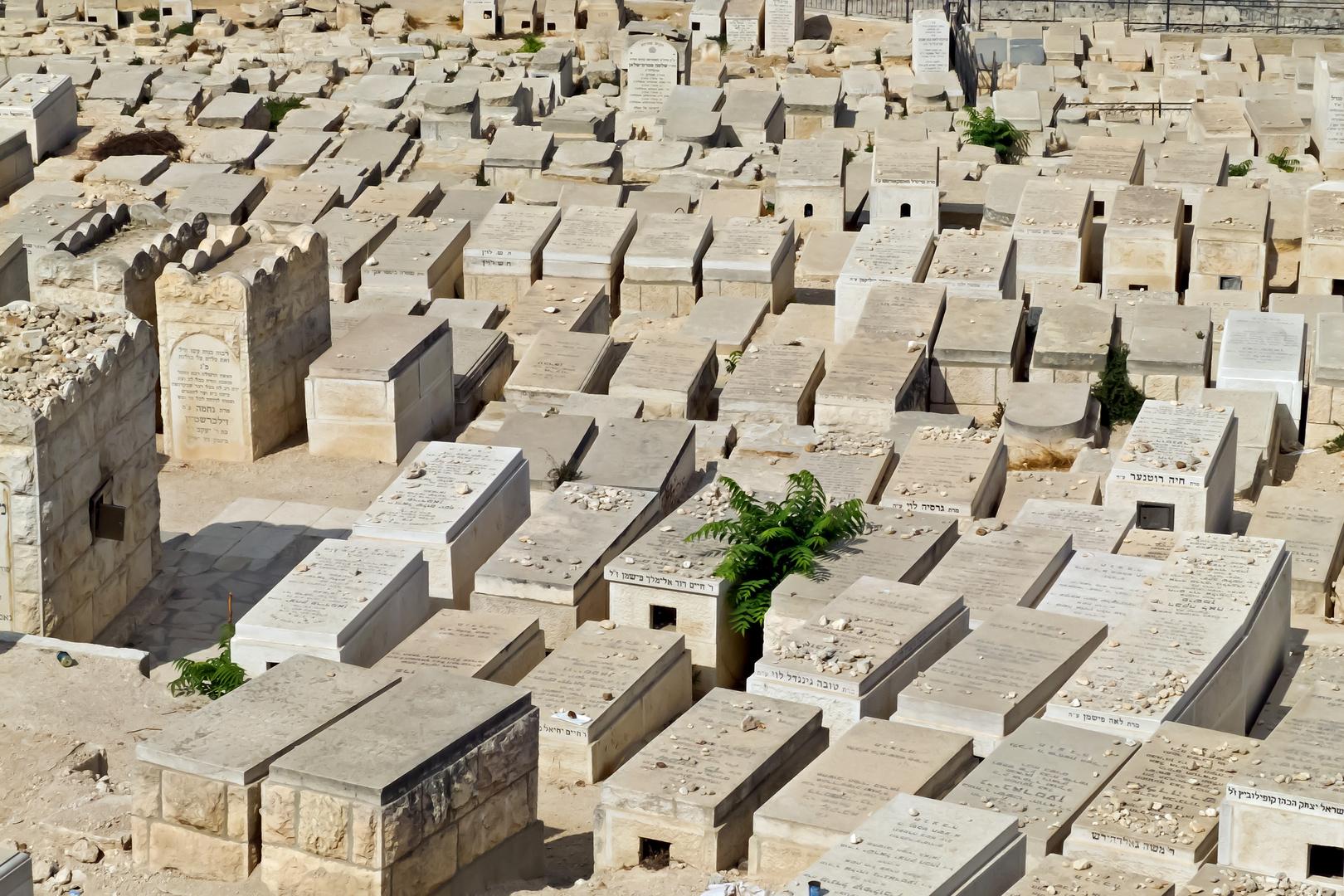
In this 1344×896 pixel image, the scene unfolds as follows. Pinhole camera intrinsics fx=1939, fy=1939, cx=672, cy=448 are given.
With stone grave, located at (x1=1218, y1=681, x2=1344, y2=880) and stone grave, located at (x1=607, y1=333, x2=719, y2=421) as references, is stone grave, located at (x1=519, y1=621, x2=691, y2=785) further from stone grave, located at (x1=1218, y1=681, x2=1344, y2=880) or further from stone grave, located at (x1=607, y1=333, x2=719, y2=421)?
stone grave, located at (x1=607, y1=333, x2=719, y2=421)

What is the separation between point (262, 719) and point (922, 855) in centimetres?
319

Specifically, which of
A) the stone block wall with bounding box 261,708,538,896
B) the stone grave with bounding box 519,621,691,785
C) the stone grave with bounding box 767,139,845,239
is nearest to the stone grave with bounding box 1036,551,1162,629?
the stone grave with bounding box 519,621,691,785

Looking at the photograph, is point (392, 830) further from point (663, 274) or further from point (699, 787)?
point (663, 274)

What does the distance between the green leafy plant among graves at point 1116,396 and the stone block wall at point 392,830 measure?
8.70 meters

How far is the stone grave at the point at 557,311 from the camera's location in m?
18.0

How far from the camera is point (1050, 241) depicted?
1934 centimetres

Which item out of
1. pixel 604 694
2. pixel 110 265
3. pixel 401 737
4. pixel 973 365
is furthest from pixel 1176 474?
pixel 110 265

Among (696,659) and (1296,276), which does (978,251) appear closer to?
(1296,276)

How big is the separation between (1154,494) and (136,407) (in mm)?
7202

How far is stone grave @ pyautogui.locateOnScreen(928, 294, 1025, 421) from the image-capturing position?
55.0 feet

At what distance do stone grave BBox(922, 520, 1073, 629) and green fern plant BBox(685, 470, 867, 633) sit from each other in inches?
28.9

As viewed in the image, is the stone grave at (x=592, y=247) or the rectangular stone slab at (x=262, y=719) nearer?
the rectangular stone slab at (x=262, y=719)

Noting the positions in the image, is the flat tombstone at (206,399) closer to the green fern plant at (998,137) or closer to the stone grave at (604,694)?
the stone grave at (604,694)

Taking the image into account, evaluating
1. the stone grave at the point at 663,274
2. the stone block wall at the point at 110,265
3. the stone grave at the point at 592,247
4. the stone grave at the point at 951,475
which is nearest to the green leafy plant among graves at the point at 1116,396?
the stone grave at the point at 951,475
